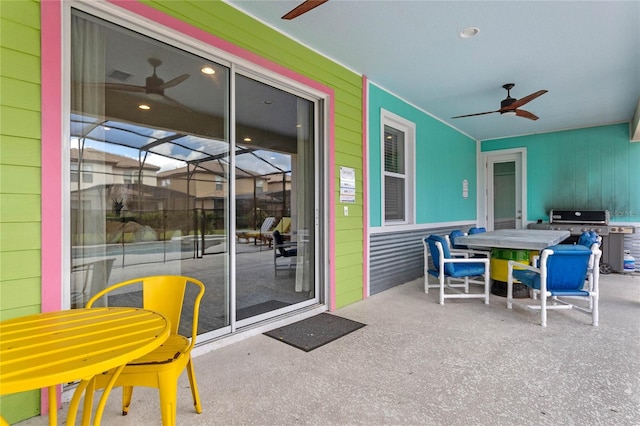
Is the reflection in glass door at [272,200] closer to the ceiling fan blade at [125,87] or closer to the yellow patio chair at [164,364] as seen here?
the ceiling fan blade at [125,87]

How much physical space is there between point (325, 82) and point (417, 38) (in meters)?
1.04

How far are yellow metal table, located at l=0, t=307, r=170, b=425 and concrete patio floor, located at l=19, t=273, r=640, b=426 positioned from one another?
72cm

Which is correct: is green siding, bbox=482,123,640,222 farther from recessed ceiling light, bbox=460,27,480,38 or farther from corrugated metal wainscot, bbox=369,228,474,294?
recessed ceiling light, bbox=460,27,480,38

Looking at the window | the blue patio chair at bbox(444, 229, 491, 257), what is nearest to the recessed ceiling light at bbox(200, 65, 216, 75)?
the window

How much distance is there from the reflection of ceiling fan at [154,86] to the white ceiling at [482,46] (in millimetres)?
828

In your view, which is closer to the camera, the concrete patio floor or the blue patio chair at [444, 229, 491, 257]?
the concrete patio floor

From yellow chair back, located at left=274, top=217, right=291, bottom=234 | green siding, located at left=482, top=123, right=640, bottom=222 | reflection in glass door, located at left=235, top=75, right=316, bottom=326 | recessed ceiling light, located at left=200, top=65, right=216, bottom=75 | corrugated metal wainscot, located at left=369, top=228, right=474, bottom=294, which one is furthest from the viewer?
green siding, located at left=482, top=123, right=640, bottom=222

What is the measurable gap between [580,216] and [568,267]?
397 cm

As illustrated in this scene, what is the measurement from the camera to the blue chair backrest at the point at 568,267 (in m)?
3.11

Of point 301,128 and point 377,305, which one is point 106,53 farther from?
point 377,305

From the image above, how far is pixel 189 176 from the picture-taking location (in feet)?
9.47

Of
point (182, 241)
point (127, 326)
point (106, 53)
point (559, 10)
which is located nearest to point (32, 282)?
point (127, 326)

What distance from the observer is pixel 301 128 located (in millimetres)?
3676

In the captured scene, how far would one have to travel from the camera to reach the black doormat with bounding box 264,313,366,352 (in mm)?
2791
